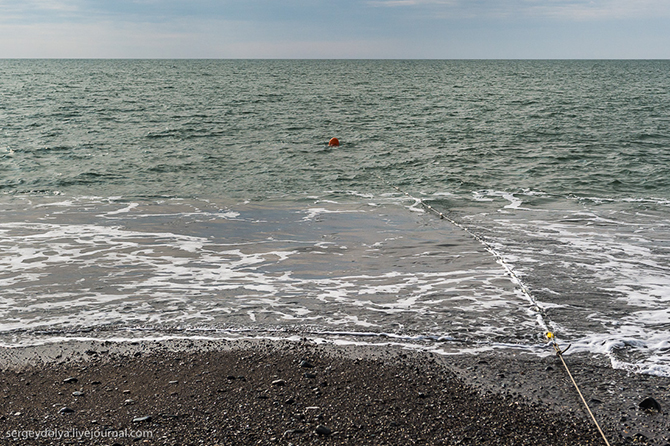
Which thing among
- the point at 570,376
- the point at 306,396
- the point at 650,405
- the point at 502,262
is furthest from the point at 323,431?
the point at 502,262

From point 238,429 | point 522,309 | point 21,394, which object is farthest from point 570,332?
point 21,394

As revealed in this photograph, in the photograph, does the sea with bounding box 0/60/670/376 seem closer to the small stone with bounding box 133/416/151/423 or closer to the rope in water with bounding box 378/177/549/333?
the rope in water with bounding box 378/177/549/333

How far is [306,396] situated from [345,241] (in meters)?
5.68

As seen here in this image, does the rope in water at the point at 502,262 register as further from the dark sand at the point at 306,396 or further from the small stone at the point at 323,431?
the small stone at the point at 323,431

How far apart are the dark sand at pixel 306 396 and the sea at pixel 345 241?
1.53 ft

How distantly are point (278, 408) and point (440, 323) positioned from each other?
260cm

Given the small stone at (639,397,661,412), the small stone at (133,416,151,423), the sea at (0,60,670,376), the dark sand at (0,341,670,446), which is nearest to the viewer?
the dark sand at (0,341,670,446)

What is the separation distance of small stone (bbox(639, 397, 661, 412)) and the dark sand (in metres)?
0.07

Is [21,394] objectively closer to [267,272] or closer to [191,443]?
[191,443]

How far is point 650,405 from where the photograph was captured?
4.66 meters

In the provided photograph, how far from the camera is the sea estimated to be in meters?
6.48

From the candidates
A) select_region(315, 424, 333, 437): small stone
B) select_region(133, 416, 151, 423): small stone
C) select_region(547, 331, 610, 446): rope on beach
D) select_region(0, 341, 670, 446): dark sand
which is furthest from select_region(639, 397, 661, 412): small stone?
select_region(133, 416, 151, 423): small stone

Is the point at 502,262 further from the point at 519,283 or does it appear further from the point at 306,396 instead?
the point at 306,396

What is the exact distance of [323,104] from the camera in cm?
4431
